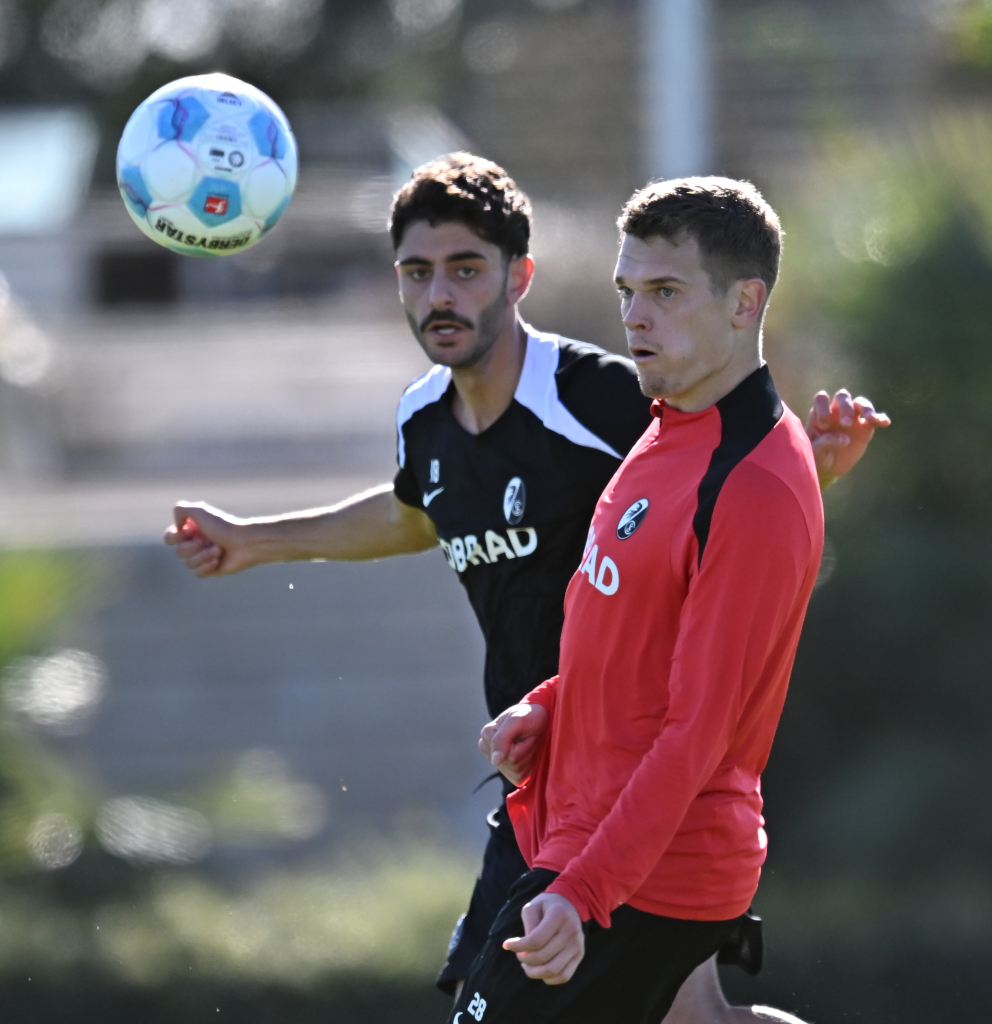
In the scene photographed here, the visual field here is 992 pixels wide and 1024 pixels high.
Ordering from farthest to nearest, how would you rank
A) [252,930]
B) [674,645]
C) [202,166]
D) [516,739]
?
1. [252,930]
2. [202,166]
3. [516,739]
4. [674,645]

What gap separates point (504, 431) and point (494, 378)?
139 millimetres

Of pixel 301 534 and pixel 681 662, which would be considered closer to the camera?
pixel 681 662

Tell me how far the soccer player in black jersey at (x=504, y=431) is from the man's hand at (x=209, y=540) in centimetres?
61

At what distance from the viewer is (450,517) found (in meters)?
3.94

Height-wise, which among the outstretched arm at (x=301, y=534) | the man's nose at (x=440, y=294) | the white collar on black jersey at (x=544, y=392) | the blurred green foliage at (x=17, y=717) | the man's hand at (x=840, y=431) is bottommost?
the blurred green foliage at (x=17, y=717)

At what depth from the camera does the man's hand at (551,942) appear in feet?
8.78

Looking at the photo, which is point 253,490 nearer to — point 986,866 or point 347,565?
point 347,565

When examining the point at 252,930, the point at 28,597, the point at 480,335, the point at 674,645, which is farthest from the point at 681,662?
the point at 252,930

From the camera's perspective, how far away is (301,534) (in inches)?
171

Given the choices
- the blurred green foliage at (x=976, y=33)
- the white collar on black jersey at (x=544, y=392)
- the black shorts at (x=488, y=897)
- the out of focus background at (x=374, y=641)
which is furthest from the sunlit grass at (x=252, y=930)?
the blurred green foliage at (x=976, y=33)

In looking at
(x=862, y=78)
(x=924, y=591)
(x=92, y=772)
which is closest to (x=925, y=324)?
(x=924, y=591)

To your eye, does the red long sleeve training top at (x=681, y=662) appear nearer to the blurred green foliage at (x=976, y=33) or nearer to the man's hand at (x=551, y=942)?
the man's hand at (x=551, y=942)

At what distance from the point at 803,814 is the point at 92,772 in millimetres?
4194

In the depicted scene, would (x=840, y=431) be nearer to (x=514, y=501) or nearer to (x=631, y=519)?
A: (x=514, y=501)
